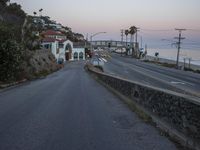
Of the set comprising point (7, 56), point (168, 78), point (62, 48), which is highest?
point (7, 56)

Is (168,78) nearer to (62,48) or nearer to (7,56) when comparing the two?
(7,56)

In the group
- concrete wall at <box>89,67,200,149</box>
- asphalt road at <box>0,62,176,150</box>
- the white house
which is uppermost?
concrete wall at <box>89,67,200,149</box>

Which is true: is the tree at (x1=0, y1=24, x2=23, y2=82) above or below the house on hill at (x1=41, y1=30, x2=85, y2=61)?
above

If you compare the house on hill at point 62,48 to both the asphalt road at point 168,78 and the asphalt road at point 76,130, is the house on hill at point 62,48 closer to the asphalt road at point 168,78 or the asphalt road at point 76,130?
the asphalt road at point 168,78

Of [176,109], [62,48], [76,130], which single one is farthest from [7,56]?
[62,48]

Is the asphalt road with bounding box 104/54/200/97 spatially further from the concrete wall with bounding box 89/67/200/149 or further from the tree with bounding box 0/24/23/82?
the tree with bounding box 0/24/23/82

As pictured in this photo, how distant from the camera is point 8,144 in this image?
8.04 m

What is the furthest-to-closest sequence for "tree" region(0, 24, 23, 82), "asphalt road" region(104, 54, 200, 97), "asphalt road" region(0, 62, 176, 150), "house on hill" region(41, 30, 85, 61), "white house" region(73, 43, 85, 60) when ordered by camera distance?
"white house" region(73, 43, 85, 60) < "house on hill" region(41, 30, 85, 61) < "asphalt road" region(104, 54, 200, 97) < "tree" region(0, 24, 23, 82) < "asphalt road" region(0, 62, 176, 150)

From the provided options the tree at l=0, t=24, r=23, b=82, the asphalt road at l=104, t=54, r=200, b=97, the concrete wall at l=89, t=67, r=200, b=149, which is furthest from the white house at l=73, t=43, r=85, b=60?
the concrete wall at l=89, t=67, r=200, b=149

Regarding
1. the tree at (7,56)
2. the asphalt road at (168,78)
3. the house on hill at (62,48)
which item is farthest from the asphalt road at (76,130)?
the house on hill at (62,48)

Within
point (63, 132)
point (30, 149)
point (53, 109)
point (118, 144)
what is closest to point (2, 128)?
point (63, 132)

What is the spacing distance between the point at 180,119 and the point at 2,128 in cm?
477

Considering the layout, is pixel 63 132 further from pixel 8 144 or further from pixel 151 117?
pixel 151 117

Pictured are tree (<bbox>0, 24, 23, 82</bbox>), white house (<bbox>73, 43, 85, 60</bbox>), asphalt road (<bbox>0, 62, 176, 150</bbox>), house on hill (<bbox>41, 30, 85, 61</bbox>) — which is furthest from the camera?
white house (<bbox>73, 43, 85, 60</bbox>)
